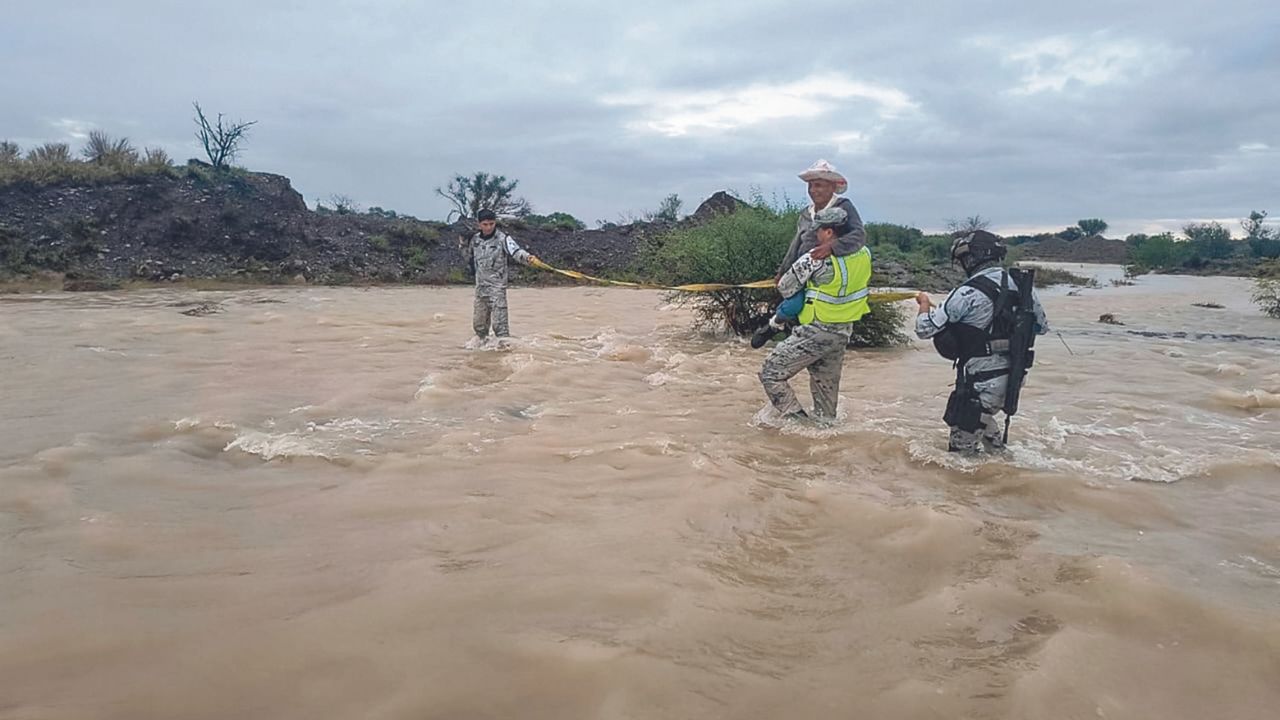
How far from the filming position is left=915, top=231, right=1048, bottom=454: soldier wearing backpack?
5301 mm

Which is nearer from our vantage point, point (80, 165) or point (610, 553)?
point (610, 553)

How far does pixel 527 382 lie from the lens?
8.34 metres

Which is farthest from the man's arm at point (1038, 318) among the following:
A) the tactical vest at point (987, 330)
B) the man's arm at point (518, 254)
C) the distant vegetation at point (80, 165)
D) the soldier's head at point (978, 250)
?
the distant vegetation at point (80, 165)

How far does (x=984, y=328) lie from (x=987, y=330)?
3cm

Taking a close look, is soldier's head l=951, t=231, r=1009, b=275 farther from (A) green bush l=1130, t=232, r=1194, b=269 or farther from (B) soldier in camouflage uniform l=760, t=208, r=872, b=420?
(A) green bush l=1130, t=232, r=1194, b=269

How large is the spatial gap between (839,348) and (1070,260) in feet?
205

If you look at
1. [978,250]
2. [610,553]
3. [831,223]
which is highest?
[831,223]

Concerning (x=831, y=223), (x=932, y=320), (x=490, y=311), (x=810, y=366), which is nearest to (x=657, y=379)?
(x=810, y=366)

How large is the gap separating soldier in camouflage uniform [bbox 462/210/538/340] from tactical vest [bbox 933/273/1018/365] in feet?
20.3

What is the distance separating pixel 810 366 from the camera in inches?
257

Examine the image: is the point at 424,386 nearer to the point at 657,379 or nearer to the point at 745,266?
the point at 657,379

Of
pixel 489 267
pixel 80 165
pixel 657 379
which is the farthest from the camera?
pixel 80 165

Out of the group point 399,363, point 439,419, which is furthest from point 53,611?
point 399,363

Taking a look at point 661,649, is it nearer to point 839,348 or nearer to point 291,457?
point 291,457
